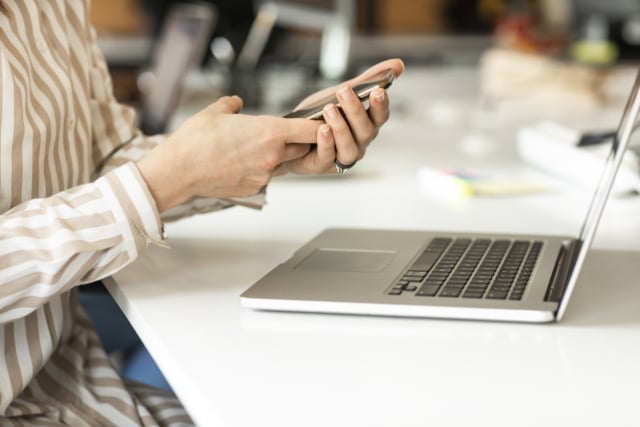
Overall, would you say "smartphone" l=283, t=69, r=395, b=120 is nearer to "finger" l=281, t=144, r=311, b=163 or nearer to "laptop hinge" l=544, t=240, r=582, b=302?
"finger" l=281, t=144, r=311, b=163

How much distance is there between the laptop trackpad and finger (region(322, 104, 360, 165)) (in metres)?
0.10

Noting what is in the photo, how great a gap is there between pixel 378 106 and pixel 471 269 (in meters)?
0.17

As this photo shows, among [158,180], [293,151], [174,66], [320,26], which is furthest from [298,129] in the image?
[320,26]

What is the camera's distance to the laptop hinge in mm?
820

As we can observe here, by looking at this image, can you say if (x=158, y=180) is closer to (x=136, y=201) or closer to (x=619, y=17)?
(x=136, y=201)

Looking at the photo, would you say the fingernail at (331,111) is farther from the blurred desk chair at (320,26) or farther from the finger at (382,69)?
the blurred desk chair at (320,26)

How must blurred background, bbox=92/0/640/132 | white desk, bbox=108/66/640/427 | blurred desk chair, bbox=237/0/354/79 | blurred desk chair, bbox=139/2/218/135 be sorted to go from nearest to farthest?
1. white desk, bbox=108/66/640/427
2. blurred desk chair, bbox=139/2/218/135
3. blurred background, bbox=92/0/640/132
4. blurred desk chair, bbox=237/0/354/79

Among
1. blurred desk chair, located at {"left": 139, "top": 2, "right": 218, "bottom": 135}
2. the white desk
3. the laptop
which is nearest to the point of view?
the white desk

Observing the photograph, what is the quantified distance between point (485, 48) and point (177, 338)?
154 inches

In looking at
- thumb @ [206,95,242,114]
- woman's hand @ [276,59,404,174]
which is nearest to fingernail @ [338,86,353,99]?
woman's hand @ [276,59,404,174]

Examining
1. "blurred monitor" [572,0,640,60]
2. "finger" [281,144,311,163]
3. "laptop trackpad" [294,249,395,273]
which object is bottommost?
"blurred monitor" [572,0,640,60]

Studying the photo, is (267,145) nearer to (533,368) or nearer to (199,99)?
(533,368)

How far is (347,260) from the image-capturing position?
0.95m

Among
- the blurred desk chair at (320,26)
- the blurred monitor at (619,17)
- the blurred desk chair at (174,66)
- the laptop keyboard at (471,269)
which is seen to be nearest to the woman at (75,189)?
the laptop keyboard at (471,269)
